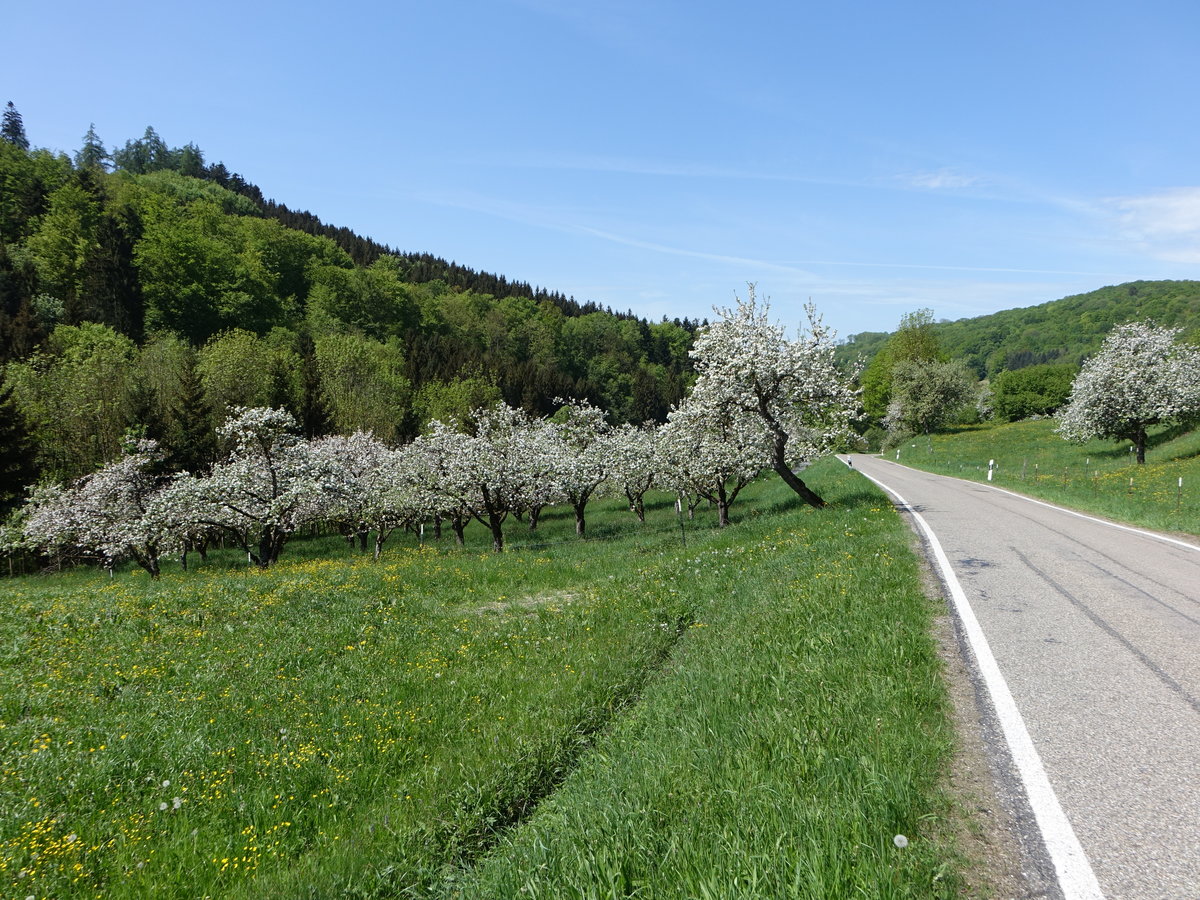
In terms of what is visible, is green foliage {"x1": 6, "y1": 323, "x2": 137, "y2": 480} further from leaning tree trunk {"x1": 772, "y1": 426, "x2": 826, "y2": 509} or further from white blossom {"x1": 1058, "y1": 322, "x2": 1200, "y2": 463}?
white blossom {"x1": 1058, "y1": 322, "x2": 1200, "y2": 463}

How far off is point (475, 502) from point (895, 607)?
2505cm

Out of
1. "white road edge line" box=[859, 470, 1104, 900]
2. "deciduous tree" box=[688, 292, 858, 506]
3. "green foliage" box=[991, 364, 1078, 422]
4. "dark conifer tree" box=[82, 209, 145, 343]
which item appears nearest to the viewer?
"white road edge line" box=[859, 470, 1104, 900]

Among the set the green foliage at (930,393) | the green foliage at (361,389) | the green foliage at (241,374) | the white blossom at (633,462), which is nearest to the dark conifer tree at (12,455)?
the green foliage at (241,374)

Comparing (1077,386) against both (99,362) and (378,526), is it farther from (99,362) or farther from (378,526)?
(99,362)

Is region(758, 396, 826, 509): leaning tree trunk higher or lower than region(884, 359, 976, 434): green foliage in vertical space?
lower

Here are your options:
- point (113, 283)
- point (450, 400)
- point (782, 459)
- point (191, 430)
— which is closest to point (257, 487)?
point (782, 459)

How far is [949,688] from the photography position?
5965mm

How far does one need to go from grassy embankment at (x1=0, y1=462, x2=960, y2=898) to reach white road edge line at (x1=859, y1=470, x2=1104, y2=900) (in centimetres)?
51

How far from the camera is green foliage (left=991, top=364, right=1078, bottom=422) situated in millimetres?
80125

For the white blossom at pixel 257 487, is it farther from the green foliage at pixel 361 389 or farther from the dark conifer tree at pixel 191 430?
the green foliage at pixel 361 389

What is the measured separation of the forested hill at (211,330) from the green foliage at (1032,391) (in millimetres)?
59479

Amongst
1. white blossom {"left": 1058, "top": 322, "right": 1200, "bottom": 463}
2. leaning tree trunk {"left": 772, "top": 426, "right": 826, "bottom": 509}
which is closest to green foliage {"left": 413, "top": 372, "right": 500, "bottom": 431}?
leaning tree trunk {"left": 772, "top": 426, "right": 826, "bottom": 509}

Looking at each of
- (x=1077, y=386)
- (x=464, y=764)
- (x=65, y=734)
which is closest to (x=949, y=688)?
(x=464, y=764)

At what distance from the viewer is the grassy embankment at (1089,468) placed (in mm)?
19172
